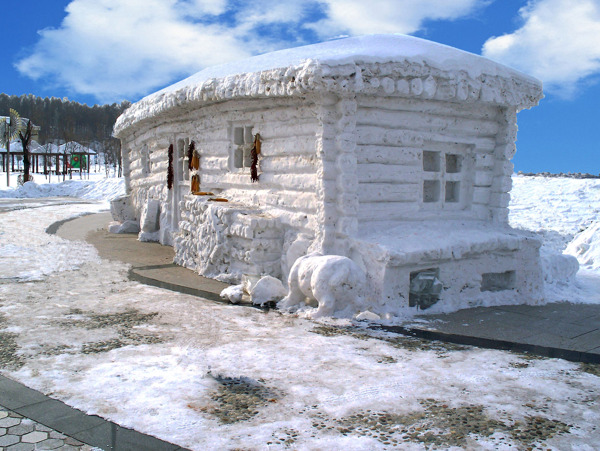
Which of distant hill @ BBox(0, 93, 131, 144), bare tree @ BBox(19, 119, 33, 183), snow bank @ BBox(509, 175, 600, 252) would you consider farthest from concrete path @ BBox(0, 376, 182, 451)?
distant hill @ BBox(0, 93, 131, 144)

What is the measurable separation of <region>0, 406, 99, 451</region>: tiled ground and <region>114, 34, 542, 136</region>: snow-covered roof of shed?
5.04 m

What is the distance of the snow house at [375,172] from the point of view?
7.13 meters

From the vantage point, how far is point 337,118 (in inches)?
289

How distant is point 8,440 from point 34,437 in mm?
153

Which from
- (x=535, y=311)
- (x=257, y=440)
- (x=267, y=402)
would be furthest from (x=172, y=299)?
(x=535, y=311)

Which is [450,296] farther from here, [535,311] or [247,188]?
[247,188]

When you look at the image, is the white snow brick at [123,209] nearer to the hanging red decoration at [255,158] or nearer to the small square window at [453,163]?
the hanging red decoration at [255,158]

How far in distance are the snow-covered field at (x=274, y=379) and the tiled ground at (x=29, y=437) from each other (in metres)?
0.33

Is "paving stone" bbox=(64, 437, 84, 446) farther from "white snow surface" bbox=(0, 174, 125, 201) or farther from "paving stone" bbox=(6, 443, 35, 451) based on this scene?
"white snow surface" bbox=(0, 174, 125, 201)

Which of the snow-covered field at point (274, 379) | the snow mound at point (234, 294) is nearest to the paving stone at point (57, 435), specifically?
the snow-covered field at point (274, 379)

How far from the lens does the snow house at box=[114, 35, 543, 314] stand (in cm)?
713

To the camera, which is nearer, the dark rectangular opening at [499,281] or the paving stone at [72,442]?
the paving stone at [72,442]

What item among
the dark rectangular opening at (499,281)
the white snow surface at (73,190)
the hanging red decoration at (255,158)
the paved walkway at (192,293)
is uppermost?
the hanging red decoration at (255,158)

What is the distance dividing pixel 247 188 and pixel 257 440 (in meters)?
6.39
